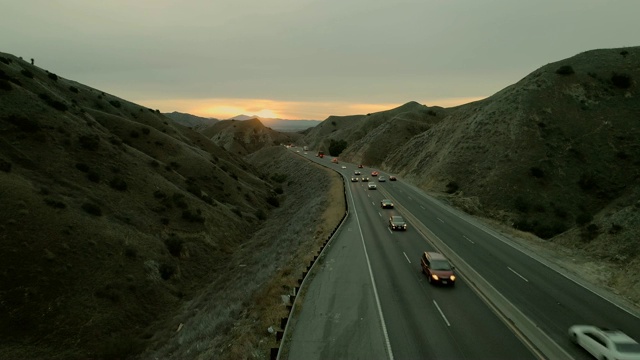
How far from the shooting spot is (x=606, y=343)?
1244cm

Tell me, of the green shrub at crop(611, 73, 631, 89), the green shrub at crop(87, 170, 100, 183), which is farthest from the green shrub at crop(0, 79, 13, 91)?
the green shrub at crop(611, 73, 631, 89)

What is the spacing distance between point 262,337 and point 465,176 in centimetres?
4828

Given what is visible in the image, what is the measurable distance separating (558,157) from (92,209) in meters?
57.5

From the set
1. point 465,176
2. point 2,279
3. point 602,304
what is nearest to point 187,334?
point 2,279

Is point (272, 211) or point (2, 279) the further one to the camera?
point (272, 211)

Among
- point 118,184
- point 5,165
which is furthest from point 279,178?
point 5,165

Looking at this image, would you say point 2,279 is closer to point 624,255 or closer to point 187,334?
point 187,334

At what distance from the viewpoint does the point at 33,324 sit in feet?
71.4

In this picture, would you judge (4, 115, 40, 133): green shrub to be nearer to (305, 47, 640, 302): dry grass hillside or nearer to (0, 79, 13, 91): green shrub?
(0, 79, 13, 91): green shrub

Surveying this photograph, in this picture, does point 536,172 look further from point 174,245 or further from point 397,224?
point 174,245

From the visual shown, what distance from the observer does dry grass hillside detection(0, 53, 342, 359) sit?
22.2 meters

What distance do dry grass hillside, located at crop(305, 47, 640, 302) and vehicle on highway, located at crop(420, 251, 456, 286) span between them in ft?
45.0

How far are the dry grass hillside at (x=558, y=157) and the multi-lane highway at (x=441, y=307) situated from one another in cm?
915

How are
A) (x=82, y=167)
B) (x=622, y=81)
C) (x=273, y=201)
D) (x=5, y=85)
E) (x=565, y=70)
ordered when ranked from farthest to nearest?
(x=273, y=201)
(x=565, y=70)
(x=622, y=81)
(x=5, y=85)
(x=82, y=167)
